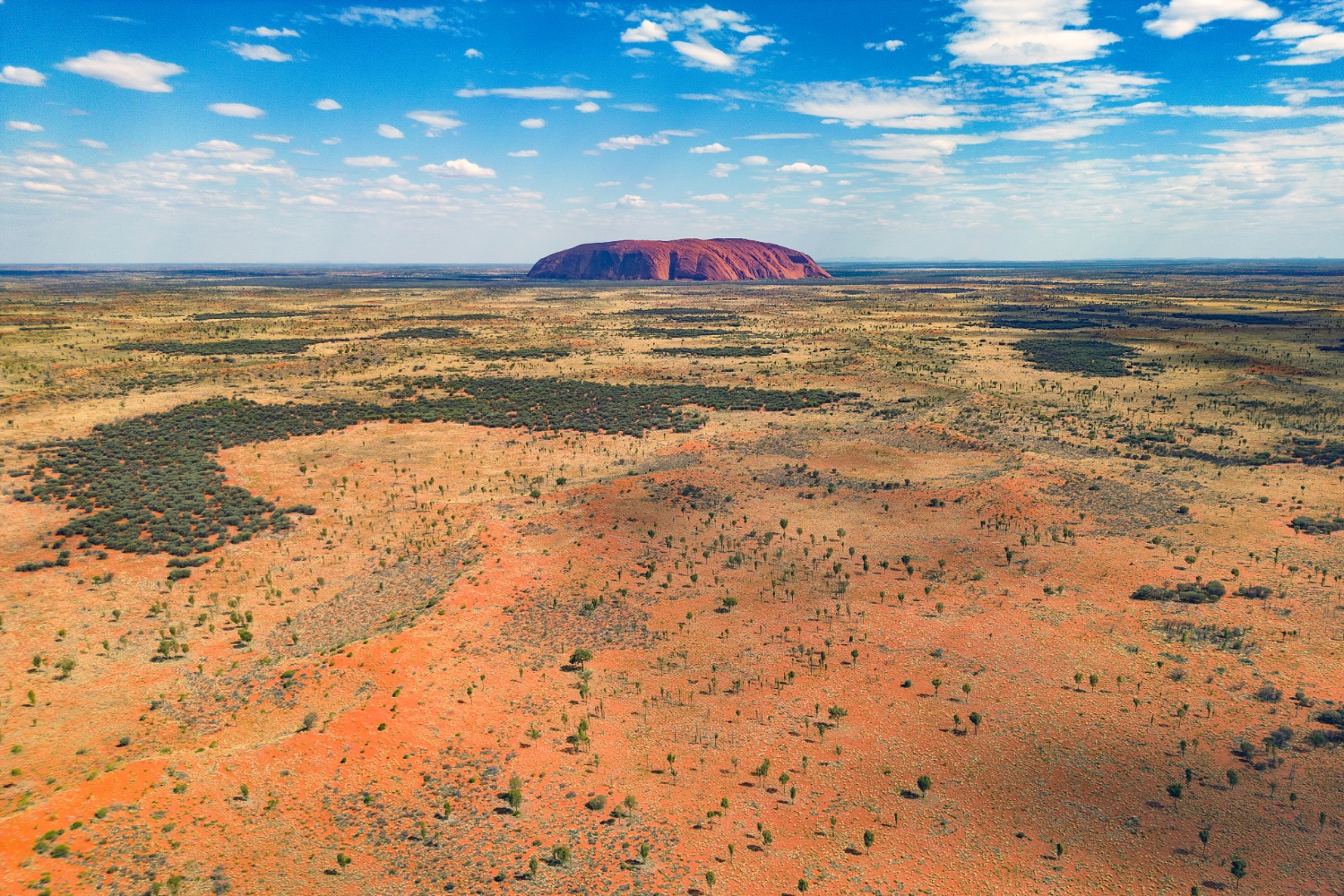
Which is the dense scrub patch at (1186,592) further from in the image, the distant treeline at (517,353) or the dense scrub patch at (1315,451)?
the distant treeline at (517,353)

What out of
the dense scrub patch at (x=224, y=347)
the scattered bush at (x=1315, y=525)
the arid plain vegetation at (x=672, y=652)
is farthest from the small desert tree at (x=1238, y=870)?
the dense scrub patch at (x=224, y=347)

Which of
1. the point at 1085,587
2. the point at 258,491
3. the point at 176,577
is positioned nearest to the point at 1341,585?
the point at 1085,587

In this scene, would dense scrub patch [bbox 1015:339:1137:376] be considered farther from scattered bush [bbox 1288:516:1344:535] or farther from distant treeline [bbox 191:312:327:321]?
distant treeline [bbox 191:312:327:321]

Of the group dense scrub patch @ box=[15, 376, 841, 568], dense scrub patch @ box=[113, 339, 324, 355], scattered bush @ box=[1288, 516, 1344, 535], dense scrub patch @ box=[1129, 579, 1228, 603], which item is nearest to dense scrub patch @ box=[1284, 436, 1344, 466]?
scattered bush @ box=[1288, 516, 1344, 535]

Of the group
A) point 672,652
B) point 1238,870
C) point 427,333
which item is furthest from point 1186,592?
point 427,333

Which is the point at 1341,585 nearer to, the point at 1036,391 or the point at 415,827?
the point at 415,827

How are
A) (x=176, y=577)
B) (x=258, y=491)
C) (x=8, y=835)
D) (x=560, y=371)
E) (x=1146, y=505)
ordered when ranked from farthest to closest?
(x=560, y=371), (x=258, y=491), (x=1146, y=505), (x=176, y=577), (x=8, y=835)

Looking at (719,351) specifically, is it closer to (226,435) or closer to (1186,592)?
(226,435)
